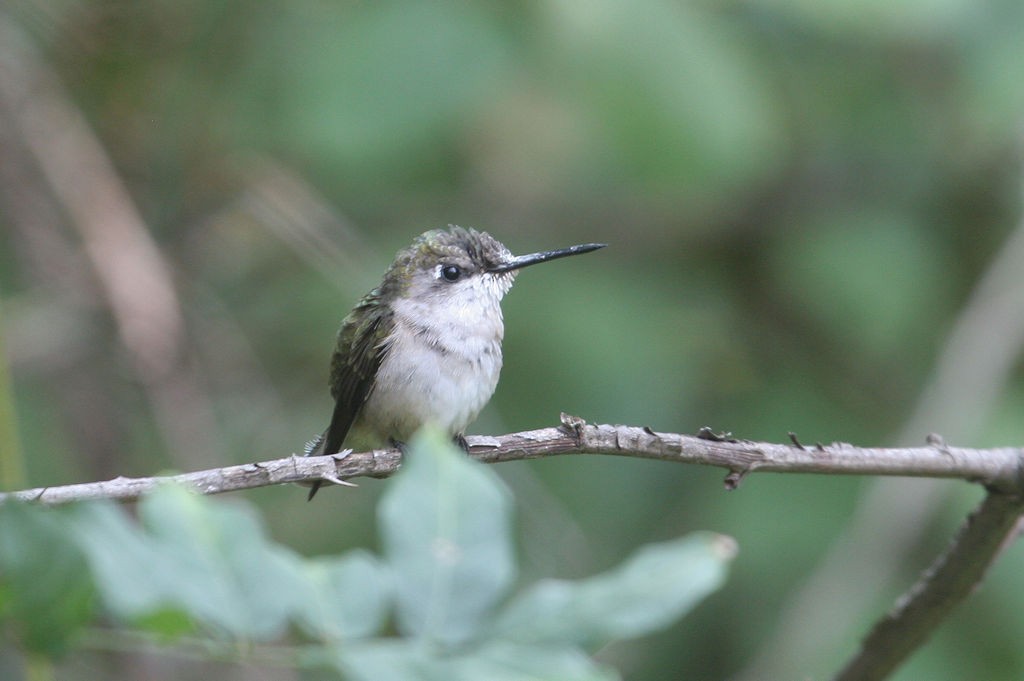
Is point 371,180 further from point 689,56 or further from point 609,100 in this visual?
Result: point 689,56

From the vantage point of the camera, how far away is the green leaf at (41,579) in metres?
0.83

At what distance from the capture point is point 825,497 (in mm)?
4707

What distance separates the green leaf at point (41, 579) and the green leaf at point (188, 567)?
0.06ft

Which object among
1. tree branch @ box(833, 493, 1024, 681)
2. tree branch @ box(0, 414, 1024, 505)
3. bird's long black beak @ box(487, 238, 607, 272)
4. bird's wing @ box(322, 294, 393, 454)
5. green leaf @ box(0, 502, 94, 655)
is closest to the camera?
green leaf @ box(0, 502, 94, 655)

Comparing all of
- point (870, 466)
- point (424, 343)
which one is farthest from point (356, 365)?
point (870, 466)

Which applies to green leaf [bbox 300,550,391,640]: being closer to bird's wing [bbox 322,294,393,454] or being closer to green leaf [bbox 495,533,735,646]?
green leaf [bbox 495,533,735,646]

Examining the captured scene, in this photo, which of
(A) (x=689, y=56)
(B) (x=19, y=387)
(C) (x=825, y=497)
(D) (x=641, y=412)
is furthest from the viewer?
(B) (x=19, y=387)

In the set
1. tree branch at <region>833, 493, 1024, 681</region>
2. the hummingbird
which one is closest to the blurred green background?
the hummingbird

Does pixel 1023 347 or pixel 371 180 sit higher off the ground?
pixel 371 180

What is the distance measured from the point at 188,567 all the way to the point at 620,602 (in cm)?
34

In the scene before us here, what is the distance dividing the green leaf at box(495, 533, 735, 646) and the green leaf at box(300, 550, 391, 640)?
0.33ft

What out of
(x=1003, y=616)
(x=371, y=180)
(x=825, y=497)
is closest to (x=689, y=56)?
(x=371, y=180)

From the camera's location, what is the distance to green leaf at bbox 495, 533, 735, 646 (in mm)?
905

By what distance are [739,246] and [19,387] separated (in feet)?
12.1
